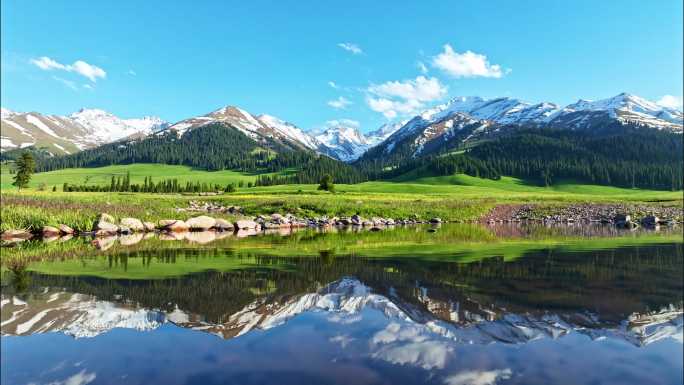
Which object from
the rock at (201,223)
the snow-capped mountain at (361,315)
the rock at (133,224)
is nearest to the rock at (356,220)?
the rock at (201,223)

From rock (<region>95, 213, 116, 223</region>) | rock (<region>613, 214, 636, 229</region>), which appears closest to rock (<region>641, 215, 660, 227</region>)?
rock (<region>613, 214, 636, 229</region>)

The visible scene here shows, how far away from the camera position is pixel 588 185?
19038cm

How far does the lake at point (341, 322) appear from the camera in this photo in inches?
317

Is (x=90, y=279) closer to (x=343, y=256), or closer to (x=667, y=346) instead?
(x=343, y=256)

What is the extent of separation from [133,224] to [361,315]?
113ft

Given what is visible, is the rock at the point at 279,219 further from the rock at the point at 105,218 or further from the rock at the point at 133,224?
the rock at the point at 105,218

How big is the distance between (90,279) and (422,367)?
14.1 m

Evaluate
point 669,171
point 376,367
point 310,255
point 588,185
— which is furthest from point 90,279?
point 669,171

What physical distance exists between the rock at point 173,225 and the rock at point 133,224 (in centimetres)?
204

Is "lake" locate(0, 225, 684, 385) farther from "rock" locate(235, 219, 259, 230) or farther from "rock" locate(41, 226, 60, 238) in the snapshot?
"rock" locate(235, 219, 259, 230)

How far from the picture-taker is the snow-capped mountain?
10148 mm

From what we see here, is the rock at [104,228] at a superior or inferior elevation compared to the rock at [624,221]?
superior

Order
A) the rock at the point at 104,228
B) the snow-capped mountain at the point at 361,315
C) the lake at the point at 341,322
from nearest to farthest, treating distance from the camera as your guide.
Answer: the lake at the point at 341,322 < the snow-capped mountain at the point at 361,315 < the rock at the point at 104,228

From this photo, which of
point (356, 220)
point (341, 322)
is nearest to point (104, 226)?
point (356, 220)
